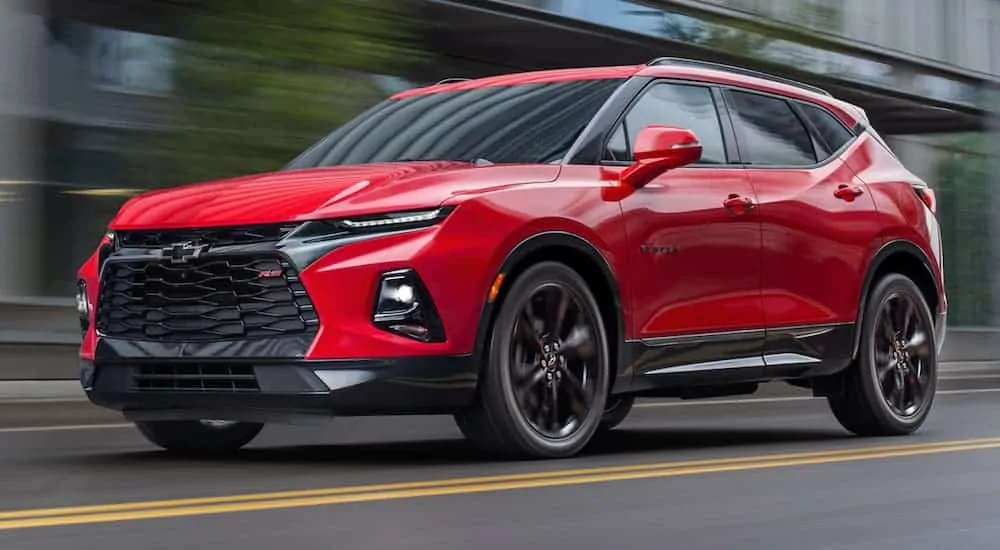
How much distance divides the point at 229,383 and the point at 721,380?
2.51 m

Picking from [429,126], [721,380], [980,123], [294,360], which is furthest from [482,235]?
[980,123]

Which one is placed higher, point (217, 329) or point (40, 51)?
point (40, 51)

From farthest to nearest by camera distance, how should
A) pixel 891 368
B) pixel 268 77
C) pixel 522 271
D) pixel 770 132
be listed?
1. pixel 268 77
2. pixel 891 368
3. pixel 770 132
4. pixel 522 271

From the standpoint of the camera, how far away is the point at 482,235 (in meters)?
6.67

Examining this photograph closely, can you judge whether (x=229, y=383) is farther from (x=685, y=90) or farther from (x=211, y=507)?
(x=685, y=90)

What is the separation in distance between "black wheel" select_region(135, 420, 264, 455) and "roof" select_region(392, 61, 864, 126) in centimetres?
196

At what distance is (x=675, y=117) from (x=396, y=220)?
2.06 meters

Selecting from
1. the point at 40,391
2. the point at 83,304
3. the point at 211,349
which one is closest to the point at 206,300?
the point at 211,349

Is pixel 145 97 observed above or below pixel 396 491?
above

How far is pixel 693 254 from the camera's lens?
25.3 ft

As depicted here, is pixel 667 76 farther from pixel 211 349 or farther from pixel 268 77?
pixel 268 77

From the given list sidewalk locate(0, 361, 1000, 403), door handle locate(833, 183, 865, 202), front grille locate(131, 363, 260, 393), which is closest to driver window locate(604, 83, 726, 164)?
door handle locate(833, 183, 865, 202)

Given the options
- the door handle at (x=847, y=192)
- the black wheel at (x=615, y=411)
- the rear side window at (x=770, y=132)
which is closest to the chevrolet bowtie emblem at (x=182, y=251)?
the black wheel at (x=615, y=411)

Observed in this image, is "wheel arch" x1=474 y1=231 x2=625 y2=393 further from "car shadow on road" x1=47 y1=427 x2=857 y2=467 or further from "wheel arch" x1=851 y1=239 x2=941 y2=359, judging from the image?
"wheel arch" x1=851 y1=239 x2=941 y2=359
